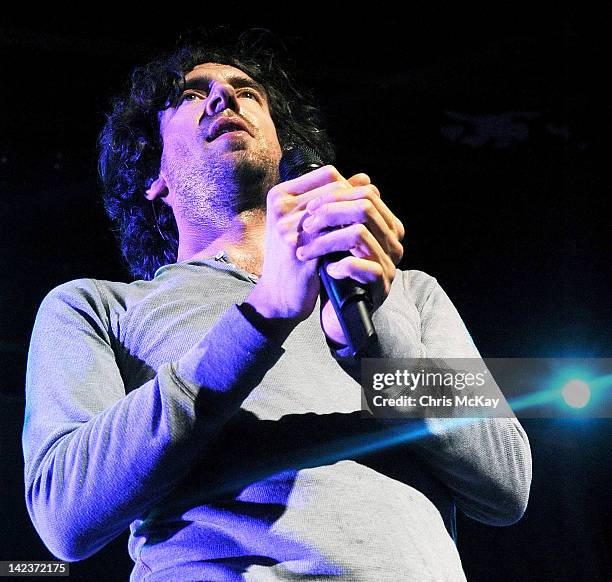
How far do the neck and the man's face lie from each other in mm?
24

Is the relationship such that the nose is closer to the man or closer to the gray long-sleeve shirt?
the man

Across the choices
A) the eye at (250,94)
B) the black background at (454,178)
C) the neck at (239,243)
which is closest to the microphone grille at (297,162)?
the neck at (239,243)

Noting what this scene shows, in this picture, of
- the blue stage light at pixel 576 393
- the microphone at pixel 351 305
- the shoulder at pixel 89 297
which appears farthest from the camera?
the blue stage light at pixel 576 393

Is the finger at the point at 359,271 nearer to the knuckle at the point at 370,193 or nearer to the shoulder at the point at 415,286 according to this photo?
the knuckle at the point at 370,193

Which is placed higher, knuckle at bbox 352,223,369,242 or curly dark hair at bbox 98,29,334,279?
curly dark hair at bbox 98,29,334,279

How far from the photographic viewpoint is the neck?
4.89 ft

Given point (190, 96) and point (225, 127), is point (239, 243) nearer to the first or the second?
point (225, 127)

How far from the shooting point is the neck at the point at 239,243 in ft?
4.89

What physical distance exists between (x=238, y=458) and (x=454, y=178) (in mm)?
1949

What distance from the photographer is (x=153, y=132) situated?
1.99 metres

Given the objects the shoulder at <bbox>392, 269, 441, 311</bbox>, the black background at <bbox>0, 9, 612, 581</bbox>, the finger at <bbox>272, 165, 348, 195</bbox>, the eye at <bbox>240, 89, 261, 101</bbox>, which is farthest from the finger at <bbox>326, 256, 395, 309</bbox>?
the black background at <bbox>0, 9, 612, 581</bbox>

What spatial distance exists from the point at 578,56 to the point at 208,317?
173cm

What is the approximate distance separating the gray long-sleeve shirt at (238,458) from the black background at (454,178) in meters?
1.17

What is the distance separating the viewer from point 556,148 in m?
2.70
